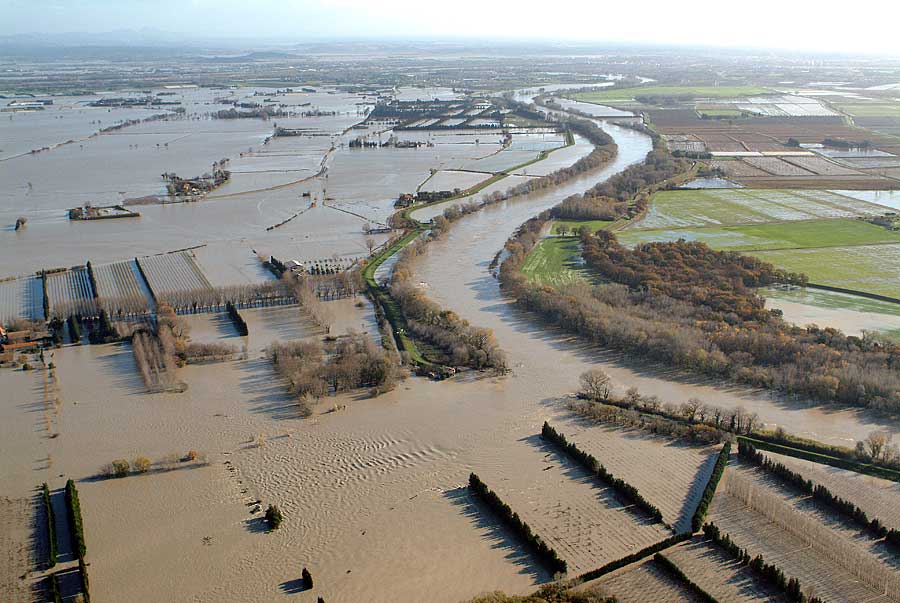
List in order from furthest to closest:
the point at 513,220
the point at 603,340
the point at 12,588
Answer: the point at 513,220 → the point at 603,340 → the point at 12,588

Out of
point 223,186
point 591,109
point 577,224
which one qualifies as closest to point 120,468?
point 577,224

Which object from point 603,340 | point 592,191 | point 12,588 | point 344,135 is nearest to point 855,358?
point 603,340

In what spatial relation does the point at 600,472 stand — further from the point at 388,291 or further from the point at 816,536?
the point at 388,291

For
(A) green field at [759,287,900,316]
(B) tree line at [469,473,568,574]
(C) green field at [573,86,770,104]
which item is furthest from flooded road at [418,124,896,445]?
(C) green field at [573,86,770,104]

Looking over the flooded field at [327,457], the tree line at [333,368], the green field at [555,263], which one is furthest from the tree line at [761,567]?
the green field at [555,263]

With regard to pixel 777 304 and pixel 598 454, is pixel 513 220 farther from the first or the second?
pixel 598 454

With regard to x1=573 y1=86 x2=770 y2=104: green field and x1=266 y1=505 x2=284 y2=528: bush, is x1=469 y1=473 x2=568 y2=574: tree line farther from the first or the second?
→ x1=573 y1=86 x2=770 y2=104: green field

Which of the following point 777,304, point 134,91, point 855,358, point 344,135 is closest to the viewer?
point 855,358
